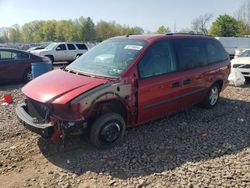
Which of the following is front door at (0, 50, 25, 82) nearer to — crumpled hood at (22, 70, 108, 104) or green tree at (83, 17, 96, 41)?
crumpled hood at (22, 70, 108, 104)

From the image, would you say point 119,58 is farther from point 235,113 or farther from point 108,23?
point 108,23

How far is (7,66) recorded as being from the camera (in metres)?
9.73

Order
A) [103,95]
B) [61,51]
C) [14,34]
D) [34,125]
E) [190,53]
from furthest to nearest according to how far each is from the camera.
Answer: [14,34] → [61,51] → [190,53] → [103,95] → [34,125]

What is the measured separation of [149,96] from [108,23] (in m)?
80.9

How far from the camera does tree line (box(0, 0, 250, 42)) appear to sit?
164 ft

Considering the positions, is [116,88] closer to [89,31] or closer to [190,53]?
[190,53]

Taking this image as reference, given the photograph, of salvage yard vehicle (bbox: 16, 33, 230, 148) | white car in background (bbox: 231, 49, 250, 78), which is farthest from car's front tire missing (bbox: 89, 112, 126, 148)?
white car in background (bbox: 231, 49, 250, 78)

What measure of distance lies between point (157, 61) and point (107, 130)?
156cm

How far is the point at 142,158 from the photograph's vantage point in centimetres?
418

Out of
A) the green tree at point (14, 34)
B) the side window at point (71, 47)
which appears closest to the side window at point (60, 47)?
the side window at point (71, 47)

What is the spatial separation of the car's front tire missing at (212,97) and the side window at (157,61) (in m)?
1.76

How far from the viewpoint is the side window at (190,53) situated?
545 centimetres

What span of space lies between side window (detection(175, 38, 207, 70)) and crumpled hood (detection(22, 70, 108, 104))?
1.90 meters

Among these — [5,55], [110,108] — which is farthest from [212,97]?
[5,55]
